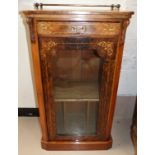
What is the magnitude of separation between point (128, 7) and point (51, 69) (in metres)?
0.67

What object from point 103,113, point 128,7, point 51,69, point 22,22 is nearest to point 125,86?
point 103,113

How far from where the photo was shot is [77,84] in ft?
4.40

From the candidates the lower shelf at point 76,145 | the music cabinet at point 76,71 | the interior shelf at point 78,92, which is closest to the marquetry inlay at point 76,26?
the music cabinet at point 76,71

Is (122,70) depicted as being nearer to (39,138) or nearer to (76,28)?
(76,28)

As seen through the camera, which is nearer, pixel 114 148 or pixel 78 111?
pixel 78 111

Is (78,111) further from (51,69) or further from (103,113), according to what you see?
(51,69)

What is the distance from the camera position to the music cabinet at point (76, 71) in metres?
1.09

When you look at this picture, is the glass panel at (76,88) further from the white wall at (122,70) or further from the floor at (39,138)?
the white wall at (122,70)

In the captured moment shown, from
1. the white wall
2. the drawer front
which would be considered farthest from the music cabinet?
the white wall

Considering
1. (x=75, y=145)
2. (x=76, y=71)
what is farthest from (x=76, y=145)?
(x=76, y=71)

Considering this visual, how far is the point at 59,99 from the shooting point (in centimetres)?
137

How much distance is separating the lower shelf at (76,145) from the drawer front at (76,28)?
2.56ft

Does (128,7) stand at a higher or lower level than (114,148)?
higher
